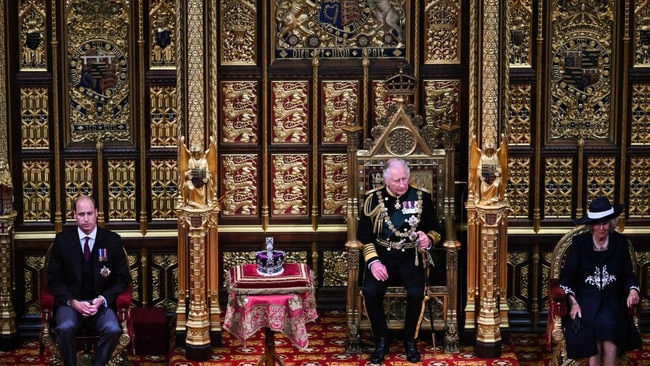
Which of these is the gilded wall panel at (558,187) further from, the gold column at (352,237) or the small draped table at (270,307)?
the small draped table at (270,307)

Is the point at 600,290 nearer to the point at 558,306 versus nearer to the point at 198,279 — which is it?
the point at 558,306

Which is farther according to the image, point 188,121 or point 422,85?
point 422,85

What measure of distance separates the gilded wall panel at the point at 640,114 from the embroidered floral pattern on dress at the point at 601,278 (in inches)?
84.3

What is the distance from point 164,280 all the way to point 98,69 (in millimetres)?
2034

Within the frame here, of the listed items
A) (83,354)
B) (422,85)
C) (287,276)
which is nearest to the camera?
(287,276)

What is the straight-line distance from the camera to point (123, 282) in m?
12.5

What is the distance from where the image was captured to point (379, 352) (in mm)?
12641

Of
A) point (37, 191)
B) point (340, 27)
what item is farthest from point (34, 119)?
point (340, 27)

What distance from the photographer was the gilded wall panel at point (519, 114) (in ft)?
45.3

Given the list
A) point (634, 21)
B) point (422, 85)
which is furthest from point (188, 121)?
point (634, 21)

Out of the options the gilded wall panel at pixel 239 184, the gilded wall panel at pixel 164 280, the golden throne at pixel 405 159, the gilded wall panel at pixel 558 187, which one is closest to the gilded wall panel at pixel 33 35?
the gilded wall panel at pixel 239 184

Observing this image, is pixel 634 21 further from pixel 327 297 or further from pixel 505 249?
pixel 327 297

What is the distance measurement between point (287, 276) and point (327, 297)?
82.9 inches

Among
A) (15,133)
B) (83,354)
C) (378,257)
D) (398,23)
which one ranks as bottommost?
(83,354)
